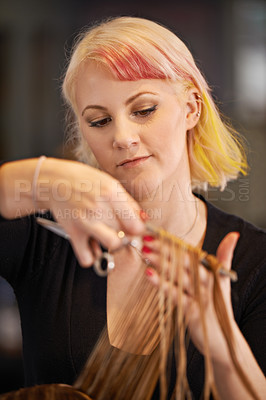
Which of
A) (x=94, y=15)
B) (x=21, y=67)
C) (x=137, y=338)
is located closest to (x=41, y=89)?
(x=21, y=67)

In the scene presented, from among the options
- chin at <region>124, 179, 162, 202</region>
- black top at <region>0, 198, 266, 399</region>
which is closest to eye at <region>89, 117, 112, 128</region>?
chin at <region>124, 179, 162, 202</region>

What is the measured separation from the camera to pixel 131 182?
95cm

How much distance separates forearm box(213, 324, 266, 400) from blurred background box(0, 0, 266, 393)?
1835 mm

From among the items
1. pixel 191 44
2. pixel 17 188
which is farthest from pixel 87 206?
pixel 191 44

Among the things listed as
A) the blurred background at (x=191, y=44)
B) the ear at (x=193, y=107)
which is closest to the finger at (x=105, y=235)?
the ear at (x=193, y=107)

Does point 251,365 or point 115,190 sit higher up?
point 115,190

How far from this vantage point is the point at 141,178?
0.94 metres

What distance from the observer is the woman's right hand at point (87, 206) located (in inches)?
25.5

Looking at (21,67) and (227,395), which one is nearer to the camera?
(227,395)

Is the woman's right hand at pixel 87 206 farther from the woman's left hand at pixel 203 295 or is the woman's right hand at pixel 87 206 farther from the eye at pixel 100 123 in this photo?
the eye at pixel 100 123

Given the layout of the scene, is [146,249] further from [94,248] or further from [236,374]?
[236,374]

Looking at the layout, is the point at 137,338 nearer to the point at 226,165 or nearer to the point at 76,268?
the point at 76,268

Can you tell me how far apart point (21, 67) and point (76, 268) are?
6.04 ft

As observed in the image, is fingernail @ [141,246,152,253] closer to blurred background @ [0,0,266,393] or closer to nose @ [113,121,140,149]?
nose @ [113,121,140,149]
